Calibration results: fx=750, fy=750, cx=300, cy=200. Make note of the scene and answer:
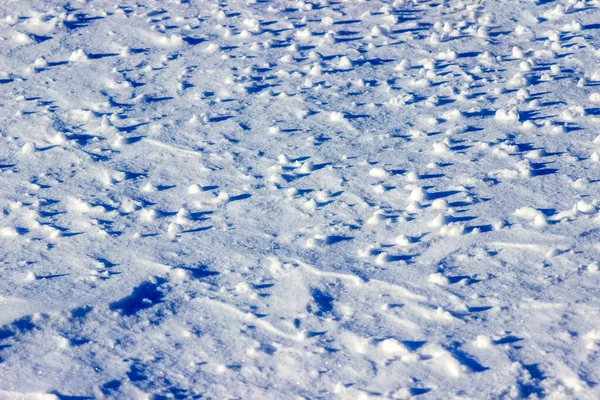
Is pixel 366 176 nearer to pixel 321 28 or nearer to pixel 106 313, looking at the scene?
pixel 106 313

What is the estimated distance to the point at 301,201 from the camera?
8.80 ft

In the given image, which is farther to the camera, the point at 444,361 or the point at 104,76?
the point at 104,76

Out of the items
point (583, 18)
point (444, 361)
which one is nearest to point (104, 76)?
point (444, 361)

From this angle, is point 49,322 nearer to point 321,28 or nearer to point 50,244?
point 50,244

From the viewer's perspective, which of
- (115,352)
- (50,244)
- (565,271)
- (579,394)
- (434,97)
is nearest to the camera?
(579,394)

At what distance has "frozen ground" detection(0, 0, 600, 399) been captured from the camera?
79.6 inches

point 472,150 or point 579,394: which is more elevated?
Result: point 472,150

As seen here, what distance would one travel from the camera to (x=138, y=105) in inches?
129

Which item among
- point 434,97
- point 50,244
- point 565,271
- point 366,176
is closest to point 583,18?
point 434,97

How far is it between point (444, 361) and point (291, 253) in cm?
65

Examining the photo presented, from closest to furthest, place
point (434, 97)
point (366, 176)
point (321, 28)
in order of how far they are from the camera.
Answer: point (366, 176) → point (434, 97) → point (321, 28)

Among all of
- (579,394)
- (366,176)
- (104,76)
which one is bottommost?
(579,394)

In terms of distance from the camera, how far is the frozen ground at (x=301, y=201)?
202 cm

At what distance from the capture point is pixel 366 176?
2.80 meters
